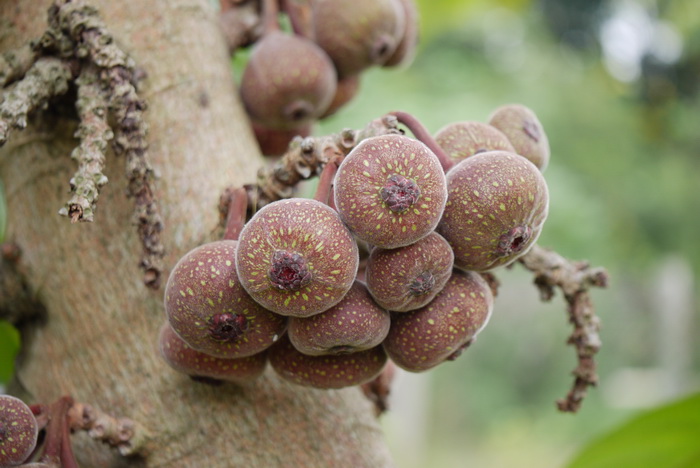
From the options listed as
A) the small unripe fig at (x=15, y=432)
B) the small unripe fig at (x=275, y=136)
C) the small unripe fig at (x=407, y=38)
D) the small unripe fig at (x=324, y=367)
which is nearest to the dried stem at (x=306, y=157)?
the small unripe fig at (x=324, y=367)

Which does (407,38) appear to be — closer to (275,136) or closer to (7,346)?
(275,136)

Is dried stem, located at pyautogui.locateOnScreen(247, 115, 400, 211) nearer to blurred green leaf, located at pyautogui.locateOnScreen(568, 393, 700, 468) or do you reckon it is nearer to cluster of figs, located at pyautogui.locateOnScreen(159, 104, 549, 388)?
cluster of figs, located at pyautogui.locateOnScreen(159, 104, 549, 388)

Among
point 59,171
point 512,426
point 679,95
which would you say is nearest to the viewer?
point 59,171

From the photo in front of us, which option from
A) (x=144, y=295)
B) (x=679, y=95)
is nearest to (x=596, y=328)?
(x=144, y=295)

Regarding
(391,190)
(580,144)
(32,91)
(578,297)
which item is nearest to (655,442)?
(578,297)

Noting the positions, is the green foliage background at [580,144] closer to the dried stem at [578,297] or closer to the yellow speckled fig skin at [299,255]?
the dried stem at [578,297]

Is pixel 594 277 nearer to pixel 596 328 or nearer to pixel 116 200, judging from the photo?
pixel 596 328

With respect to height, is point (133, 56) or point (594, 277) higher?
point (133, 56)
